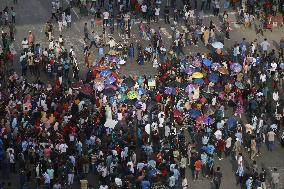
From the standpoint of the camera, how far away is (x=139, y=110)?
41188 mm

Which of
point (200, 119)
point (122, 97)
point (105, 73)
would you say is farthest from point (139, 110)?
point (105, 73)

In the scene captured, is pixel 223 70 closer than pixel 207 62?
Yes

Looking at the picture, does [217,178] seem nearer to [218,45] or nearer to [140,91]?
[140,91]

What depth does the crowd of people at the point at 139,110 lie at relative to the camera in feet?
119

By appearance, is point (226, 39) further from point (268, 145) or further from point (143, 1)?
point (268, 145)

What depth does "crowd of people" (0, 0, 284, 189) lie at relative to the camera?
119ft

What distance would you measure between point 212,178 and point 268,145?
479 centimetres

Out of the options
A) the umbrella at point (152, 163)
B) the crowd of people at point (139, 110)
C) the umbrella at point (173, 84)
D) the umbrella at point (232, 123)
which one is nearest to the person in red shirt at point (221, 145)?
the crowd of people at point (139, 110)

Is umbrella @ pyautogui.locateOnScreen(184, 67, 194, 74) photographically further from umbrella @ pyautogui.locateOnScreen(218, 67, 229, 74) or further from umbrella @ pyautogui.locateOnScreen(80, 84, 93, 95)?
umbrella @ pyautogui.locateOnScreen(80, 84, 93, 95)

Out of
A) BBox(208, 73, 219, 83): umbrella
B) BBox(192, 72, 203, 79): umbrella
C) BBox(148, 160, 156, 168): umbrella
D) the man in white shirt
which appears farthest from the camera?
the man in white shirt

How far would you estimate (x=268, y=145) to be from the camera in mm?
40469

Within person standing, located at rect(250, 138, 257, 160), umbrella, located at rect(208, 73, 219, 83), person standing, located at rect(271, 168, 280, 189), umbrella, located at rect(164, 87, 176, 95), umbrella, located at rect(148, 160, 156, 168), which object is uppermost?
umbrella, located at rect(208, 73, 219, 83)

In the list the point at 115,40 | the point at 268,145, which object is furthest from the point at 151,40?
the point at 268,145

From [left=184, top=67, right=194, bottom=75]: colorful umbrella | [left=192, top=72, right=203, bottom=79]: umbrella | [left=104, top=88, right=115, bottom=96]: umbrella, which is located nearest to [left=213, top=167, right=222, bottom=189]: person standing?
[left=192, top=72, right=203, bottom=79]: umbrella
